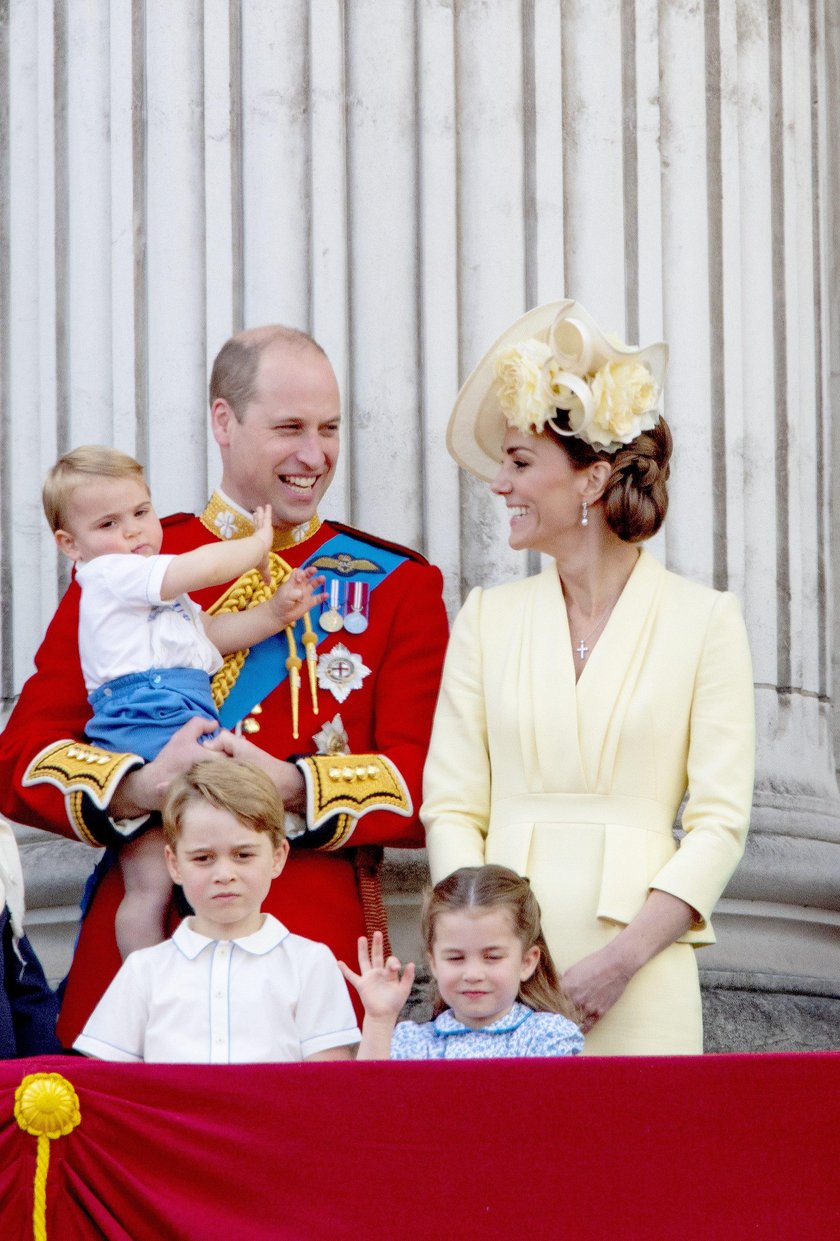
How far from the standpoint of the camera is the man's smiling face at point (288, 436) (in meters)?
4.65

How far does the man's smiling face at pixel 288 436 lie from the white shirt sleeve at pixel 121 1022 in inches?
45.7

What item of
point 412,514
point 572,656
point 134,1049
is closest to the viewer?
point 134,1049

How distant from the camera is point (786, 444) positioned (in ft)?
18.2

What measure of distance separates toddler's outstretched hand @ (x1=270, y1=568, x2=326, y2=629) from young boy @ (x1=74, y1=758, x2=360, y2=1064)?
2.15 feet

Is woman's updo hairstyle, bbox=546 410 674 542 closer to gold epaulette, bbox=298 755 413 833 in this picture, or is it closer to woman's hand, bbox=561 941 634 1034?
gold epaulette, bbox=298 755 413 833

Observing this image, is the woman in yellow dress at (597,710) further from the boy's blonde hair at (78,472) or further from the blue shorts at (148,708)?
the boy's blonde hair at (78,472)

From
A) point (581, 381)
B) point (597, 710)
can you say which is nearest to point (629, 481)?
point (581, 381)

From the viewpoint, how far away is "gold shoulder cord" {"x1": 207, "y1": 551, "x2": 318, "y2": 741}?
459 centimetres

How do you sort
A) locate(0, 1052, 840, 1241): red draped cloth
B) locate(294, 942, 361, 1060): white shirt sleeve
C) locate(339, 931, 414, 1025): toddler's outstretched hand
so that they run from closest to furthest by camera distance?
locate(0, 1052, 840, 1241): red draped cloth, locate(339, 931, 414, 1025): toddler's outstretched hand, locate(294, 942, 361, 1060): white shirt sleeve

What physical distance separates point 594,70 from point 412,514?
3.56ft

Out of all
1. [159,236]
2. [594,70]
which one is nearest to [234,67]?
[159,236]

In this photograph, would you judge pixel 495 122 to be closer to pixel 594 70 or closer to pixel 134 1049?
pixel 594 70

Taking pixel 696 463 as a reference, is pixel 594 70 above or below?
above

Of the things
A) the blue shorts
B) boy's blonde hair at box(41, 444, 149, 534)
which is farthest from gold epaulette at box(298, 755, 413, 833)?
boy's blonde hair at box(41, 444, 149, 534)
